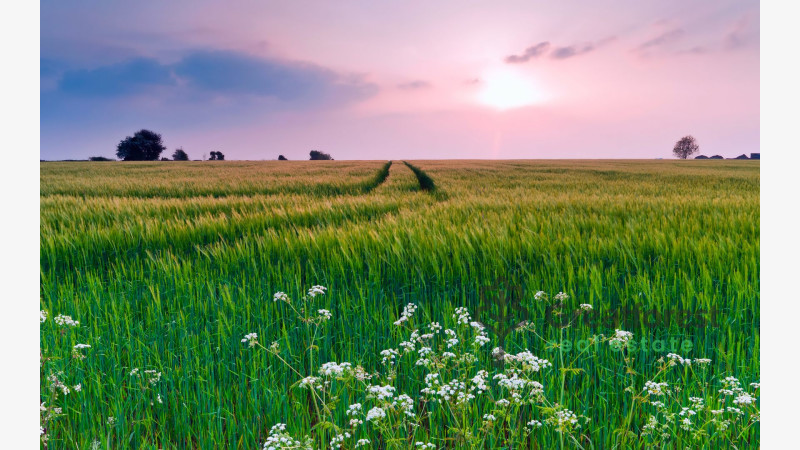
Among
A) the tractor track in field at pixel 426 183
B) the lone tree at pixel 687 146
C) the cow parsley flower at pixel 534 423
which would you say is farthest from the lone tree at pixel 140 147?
the lone tree at pixel 687 146

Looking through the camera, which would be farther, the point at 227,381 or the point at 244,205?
the point at 244,205

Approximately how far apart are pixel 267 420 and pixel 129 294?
2.55m

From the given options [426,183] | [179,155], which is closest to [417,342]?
[426,183]

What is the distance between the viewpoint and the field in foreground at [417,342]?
2.15m

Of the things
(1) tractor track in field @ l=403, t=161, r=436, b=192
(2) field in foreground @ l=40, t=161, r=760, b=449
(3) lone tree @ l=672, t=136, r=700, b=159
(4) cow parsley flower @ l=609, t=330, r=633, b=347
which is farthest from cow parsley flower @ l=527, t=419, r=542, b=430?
(3) lone tree @ l=672, t=136, r=700, b=159

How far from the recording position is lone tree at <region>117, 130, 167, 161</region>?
276 feet

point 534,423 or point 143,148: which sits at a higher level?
point 143,148

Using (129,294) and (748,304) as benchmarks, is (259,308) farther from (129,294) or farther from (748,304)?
(748,304)

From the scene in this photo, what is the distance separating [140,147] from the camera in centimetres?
8462

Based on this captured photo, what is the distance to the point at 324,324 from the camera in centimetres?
314

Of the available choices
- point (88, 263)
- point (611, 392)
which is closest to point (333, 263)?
point (611, 392)

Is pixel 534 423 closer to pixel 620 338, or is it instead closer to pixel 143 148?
pixel 620 338

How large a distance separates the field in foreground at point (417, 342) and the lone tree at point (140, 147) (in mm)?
94484

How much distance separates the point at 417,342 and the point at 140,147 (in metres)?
99.6
